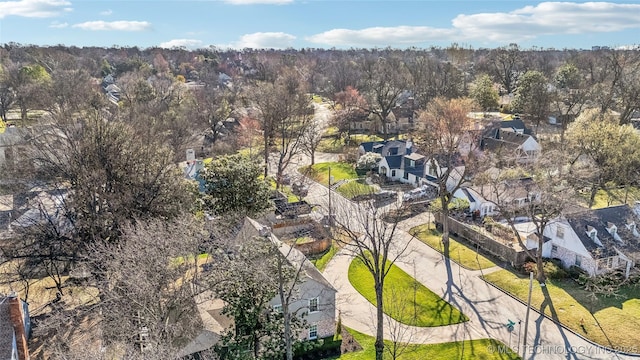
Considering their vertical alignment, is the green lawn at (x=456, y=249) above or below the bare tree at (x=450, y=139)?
below

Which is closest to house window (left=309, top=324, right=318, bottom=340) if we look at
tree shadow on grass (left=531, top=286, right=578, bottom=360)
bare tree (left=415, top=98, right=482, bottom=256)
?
tree shadow on grass (left=531, top=286, right=578, bottom=360)

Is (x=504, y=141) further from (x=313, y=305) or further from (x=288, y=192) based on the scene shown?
(x=313, y=305)

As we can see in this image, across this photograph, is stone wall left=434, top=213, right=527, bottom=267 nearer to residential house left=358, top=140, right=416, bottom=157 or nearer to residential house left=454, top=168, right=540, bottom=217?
residential house left=454, top=168, right=540, bottom=217

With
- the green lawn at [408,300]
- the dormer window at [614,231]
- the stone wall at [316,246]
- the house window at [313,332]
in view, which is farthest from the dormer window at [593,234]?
the house window at [313,332]

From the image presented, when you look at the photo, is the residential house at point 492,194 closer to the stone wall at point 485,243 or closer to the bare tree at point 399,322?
the stone wall at point 485,243

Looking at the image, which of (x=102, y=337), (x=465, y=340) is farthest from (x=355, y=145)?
(x=102, y=337)

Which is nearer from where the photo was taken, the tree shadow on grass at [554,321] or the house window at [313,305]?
the tree shadow on grass at [554,321]

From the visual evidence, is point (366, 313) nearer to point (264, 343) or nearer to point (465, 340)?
point (465, 340)
